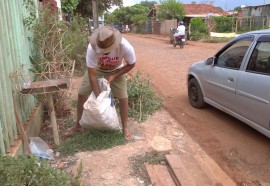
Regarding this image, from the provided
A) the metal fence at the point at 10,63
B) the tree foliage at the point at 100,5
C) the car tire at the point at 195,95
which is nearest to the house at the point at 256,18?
the tree foliage at the point at 100,5

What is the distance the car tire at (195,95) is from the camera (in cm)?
589

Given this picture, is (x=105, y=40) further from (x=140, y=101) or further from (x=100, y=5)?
(x=100, y=5)

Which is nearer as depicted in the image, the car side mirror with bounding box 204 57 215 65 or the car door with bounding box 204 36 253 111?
the car door with bounding box 204 36 253 111

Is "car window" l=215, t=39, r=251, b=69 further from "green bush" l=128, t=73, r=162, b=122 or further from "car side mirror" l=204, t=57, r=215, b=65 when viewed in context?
"green bush" l=128, t=73, r=162, b=122

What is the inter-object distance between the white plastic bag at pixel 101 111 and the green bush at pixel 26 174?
3.92ft

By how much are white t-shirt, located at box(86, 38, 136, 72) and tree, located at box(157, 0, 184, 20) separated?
35.6 metres

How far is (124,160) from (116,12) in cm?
7613

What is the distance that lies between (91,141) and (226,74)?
2.35 metres

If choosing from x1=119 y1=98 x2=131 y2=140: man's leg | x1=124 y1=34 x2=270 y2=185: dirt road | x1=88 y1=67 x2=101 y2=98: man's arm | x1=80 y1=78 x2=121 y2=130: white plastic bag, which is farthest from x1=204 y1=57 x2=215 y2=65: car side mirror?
x1=88 y1=67 x2=101 y2=98: man's arm

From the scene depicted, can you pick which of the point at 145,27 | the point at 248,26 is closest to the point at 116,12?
the point at 145,27

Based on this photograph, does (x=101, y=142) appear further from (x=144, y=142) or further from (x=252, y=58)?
(x=252, y=58)

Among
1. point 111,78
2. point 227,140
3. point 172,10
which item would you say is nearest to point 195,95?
point 227,140

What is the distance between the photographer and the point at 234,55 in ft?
16.2

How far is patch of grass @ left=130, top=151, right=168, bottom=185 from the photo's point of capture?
3.49 meters
